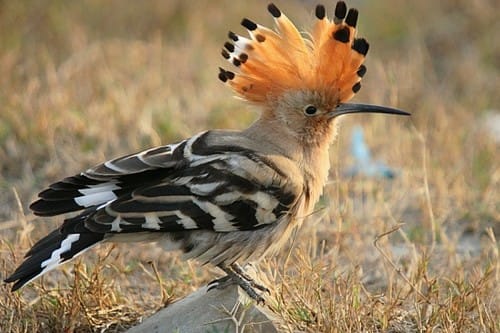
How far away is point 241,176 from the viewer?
3.47 m

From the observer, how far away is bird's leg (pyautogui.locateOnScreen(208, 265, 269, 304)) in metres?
3.47

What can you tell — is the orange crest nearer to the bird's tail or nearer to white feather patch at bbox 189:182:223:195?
white feather patch at bbox 189:182:223:195

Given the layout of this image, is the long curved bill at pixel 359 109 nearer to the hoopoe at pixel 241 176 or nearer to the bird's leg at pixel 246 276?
the hoopoe at pixel 241 176

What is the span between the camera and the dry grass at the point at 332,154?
11.5 ft

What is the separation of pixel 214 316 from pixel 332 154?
2.29 meters

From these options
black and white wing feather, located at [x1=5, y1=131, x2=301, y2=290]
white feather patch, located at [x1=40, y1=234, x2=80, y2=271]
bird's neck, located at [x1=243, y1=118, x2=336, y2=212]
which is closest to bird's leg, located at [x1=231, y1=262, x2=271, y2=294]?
black and white wing feather, located at [x1=5, y1=131, x2=301, y2=290]

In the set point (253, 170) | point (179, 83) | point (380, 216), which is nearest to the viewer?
point (253, 170)

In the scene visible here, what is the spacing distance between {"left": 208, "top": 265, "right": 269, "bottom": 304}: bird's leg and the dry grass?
0.24 feet

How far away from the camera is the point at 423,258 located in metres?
3.58

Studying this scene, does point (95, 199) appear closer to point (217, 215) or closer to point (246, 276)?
point (217, 215)

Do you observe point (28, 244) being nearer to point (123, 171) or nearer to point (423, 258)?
point (123, 171)

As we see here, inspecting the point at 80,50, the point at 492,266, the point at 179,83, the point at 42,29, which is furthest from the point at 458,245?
the point at 42,29

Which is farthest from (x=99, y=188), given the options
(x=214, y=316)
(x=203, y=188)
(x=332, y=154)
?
(x=332, y=154)

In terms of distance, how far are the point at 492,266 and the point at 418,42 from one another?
4.51 m
